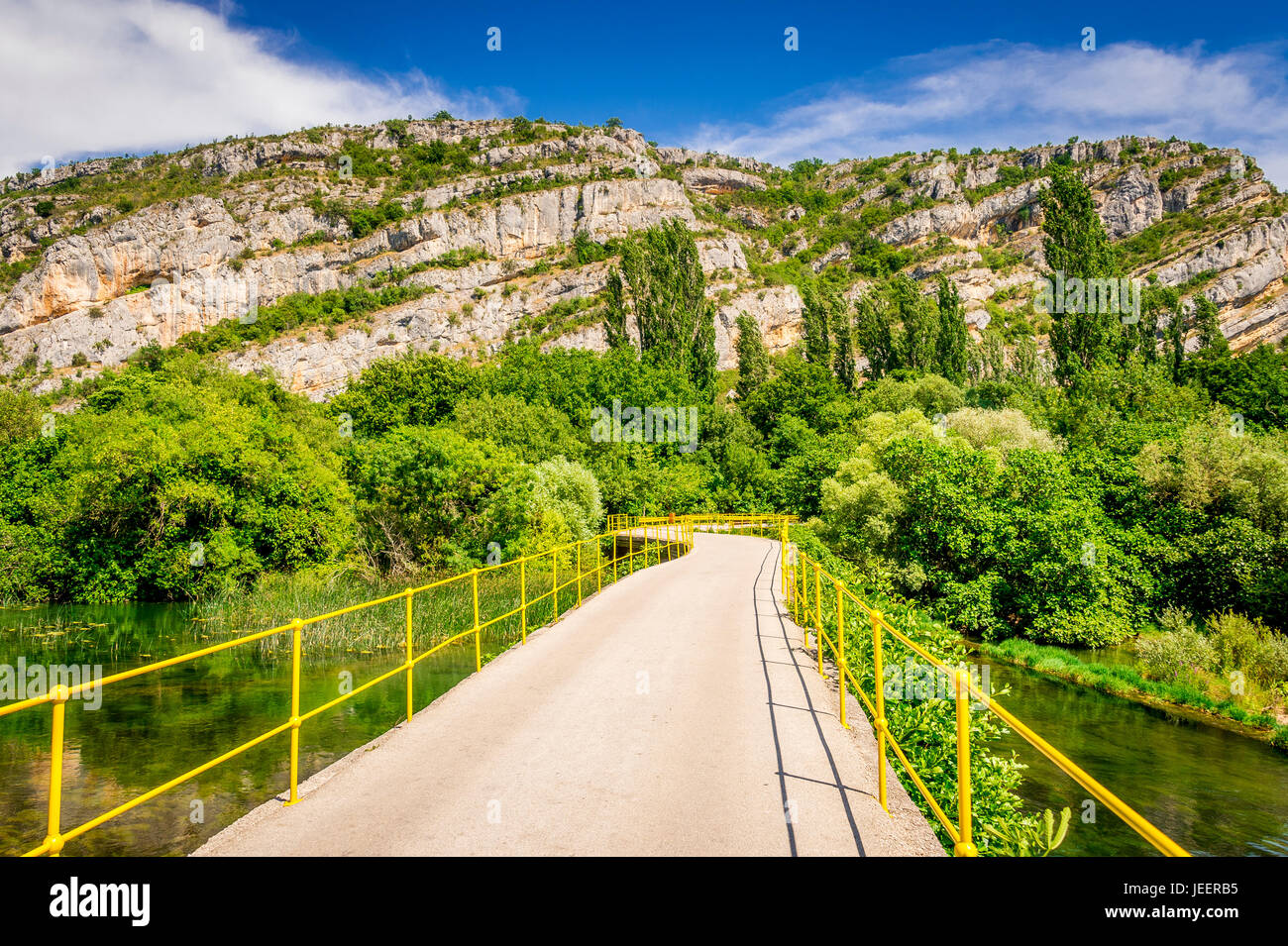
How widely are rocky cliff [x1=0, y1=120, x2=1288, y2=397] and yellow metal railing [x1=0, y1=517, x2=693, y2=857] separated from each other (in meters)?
72.4

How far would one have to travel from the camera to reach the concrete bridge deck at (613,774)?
178 inches

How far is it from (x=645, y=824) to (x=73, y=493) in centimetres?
2923

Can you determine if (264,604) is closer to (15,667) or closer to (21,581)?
(15,667)

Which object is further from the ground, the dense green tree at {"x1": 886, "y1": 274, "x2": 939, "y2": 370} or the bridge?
the dense green tree at {"x1": 886, "y1": 274, "x2": 939, "y2": 370}

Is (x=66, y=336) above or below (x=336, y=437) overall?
above

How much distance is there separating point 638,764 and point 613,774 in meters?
0.32

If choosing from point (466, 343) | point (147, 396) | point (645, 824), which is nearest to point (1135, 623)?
point (645, 824)

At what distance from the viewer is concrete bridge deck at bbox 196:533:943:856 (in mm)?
4523

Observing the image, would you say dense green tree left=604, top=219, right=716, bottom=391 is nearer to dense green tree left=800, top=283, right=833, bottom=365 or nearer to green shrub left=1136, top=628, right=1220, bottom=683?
dense green tree left=800, top=283, right=833, bottom=365

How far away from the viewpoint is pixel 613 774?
5746 mm

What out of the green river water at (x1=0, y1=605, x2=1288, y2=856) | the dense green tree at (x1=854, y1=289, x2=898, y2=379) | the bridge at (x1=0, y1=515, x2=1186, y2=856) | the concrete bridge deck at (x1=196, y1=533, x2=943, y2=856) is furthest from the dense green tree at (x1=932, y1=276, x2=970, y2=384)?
the concrete bridge deck at (x1=196, y1=533, x2=943, y2=856)

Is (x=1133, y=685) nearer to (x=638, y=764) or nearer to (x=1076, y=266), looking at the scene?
(x=638, y=764)

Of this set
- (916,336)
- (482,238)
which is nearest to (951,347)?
(916,336)

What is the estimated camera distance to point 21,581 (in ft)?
80.4
